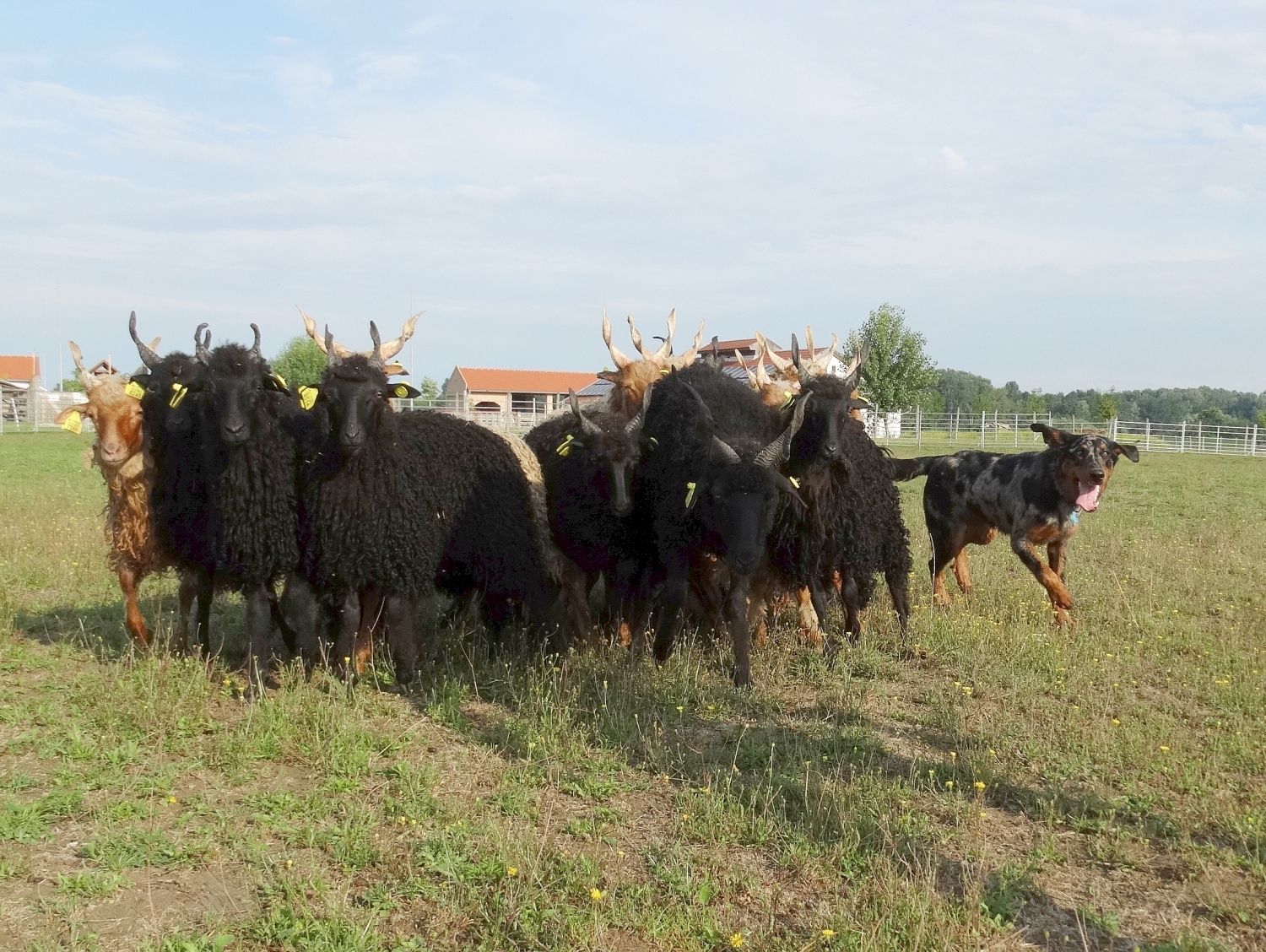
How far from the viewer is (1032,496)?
10133 millimetres

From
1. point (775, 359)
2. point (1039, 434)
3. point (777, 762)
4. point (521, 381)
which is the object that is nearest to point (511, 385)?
point (521, 381)

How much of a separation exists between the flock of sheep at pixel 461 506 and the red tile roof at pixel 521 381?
67847 millimetres

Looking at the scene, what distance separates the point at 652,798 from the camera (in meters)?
5.25

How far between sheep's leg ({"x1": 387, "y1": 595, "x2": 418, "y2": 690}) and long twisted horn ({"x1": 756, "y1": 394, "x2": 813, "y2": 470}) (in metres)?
2.84

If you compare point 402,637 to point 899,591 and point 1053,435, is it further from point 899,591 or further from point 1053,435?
point 1053,435

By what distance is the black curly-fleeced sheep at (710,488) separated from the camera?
24.3ft

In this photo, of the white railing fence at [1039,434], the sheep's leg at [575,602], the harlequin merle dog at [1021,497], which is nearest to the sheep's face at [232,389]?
the sheep's leg at [575,602]

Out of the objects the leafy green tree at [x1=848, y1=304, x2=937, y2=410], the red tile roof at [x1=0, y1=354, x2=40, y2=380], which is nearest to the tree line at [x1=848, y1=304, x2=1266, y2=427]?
the leafy green tree at [x1=848, y1=304, x2=937, y2=410]

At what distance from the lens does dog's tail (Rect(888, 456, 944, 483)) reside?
9944 mm

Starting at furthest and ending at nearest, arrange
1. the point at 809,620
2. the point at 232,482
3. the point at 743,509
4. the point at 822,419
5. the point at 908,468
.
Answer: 1. the point at 908,468
2. the point at 809,620
3. the point at 822,419
4. the point at 743,509
5. the point at 232,482

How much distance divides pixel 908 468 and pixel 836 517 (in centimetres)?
257

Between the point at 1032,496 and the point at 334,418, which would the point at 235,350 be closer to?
the point at 334,418

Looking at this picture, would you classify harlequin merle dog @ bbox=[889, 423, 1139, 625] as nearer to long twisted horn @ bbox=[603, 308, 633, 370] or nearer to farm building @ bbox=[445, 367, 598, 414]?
long twisted horn @ bbox=[603, 308, 633, 370]

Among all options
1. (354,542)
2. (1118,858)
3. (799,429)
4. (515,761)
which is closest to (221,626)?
(354,542)
